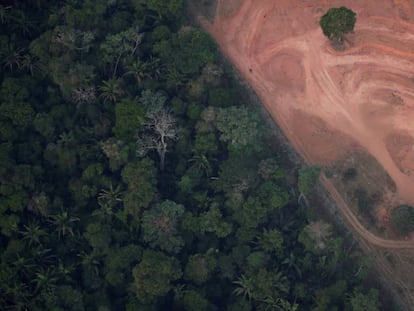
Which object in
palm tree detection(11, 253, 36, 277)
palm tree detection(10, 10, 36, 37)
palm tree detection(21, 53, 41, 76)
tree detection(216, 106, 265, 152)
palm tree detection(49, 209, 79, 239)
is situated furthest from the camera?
palm tree detection(10, 10, 36, 37)

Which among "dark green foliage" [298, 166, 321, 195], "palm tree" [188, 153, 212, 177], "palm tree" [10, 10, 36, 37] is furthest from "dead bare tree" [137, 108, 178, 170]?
"palm tree" [10, 10, 36, 37]

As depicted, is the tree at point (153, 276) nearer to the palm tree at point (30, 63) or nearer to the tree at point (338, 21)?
the palm tree at point (30, 63)

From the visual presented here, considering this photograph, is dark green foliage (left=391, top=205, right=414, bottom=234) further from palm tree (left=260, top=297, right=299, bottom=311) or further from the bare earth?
palm tree (left=260, top=297, right=299, bottom=311)

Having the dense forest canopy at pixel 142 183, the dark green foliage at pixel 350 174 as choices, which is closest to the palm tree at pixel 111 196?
the dense forest canopy at pixel 142 183

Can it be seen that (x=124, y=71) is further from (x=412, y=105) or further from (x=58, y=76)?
(x=412, y=105)

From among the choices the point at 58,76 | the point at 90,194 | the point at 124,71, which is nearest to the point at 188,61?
the point at 124,71

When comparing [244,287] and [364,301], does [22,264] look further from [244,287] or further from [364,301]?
[364,301]
